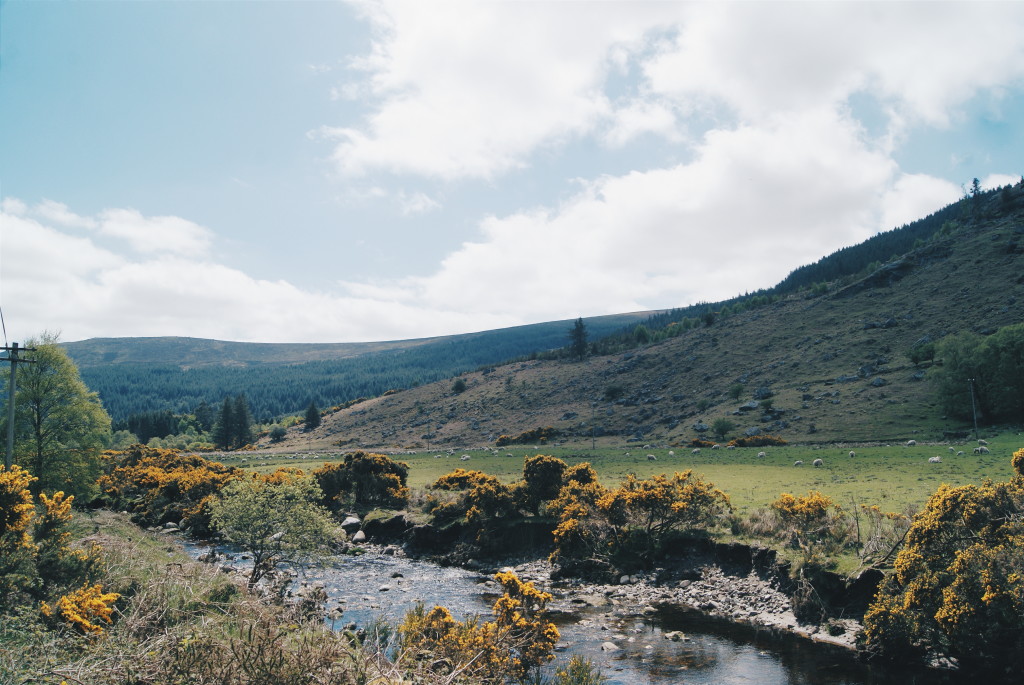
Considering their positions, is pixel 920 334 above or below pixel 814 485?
above

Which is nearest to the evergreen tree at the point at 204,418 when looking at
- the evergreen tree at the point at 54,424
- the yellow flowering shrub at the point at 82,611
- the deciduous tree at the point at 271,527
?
the evergreen tree at the point at 54,424

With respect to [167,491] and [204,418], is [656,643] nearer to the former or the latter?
[167,491]

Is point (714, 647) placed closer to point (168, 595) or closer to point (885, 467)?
point (168, 595)

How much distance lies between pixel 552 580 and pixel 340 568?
44.6ft

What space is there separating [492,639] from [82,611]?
1087cm

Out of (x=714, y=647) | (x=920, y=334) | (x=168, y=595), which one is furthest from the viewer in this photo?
(x=920, y=334)

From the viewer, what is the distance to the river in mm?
18234

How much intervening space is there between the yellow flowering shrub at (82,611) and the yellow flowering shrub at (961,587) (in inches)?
933

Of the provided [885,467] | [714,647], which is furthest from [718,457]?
[714,647]

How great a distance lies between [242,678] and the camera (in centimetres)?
918

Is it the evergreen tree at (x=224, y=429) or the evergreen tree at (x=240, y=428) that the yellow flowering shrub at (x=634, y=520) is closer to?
the evergreen tree at (x=240, y=428)

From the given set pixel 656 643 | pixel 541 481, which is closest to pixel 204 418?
pixel 541 481

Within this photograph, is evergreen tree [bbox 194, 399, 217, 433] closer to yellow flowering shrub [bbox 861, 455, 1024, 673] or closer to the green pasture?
the green pasture

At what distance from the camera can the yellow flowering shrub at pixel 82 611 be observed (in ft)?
45.4
